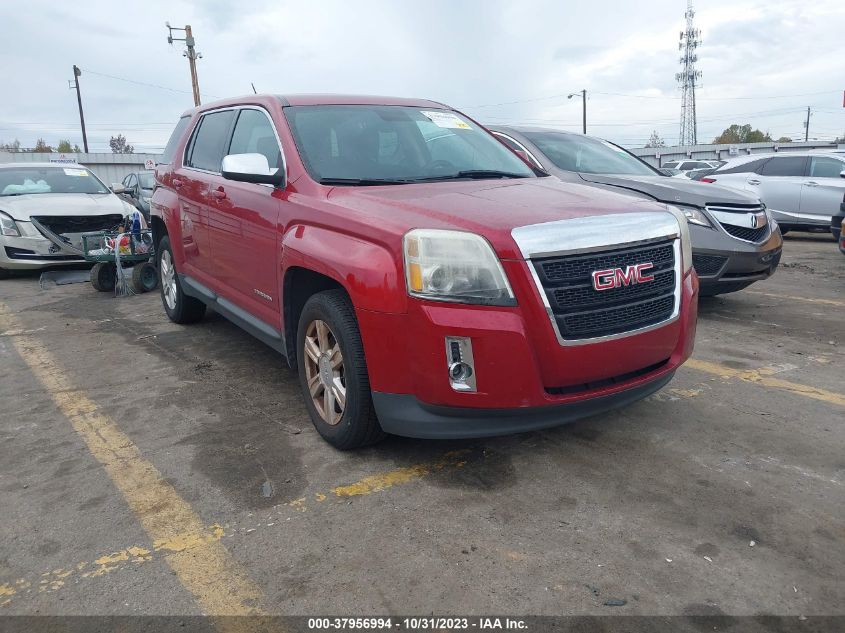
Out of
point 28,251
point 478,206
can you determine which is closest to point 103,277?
point 28,251

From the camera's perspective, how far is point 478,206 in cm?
306

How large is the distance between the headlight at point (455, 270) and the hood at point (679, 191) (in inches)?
149

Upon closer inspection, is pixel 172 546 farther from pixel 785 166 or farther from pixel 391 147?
pixel 785 166

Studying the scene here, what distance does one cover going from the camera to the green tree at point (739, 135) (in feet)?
244

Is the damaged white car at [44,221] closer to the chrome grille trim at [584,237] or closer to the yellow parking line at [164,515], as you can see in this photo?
the yellow parking line at [164,515]

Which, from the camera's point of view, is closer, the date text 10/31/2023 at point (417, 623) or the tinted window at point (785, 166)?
the date text 10/31/2023 at point (417, 623)

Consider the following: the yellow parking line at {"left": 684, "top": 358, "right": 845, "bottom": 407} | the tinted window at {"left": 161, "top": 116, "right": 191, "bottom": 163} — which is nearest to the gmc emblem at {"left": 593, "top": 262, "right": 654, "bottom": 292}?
the yellow parking line at {"left": 684, "top": 358, "right": 845, "bottom": 407}

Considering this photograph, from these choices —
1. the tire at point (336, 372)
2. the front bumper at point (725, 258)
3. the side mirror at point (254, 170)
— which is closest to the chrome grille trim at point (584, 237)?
the tire at point (336, 372)

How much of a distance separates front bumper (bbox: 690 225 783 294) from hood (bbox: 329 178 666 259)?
2754 mm

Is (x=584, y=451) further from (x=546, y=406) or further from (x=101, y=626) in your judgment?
(x=101, y=626)

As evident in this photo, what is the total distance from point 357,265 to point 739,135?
8454cm

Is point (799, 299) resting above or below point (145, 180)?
below

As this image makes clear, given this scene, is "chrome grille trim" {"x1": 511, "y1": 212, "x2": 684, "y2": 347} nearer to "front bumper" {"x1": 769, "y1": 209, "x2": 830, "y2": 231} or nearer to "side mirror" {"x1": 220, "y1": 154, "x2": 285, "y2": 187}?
"side mirror" {"x1": 220, "y1": 154, "x2": 285, "y2": 187}

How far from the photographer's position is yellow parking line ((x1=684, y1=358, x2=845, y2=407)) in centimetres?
399
